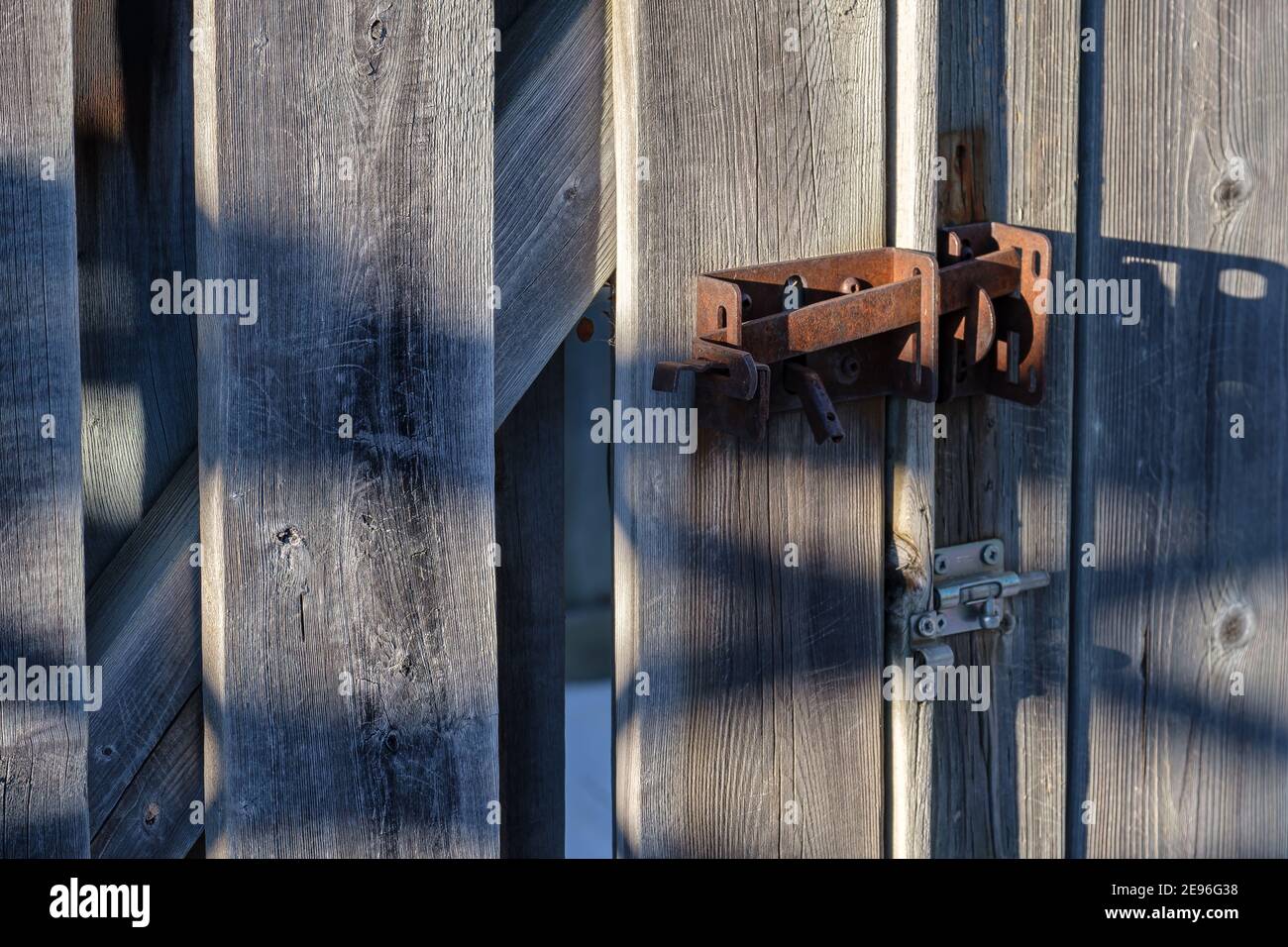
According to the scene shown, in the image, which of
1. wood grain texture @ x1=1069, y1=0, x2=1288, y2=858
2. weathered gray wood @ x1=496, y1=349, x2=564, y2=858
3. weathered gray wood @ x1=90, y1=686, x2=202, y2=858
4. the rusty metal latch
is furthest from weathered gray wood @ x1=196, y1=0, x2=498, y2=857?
wood grain texture @ x1=1069, y1=0, x2=1288, y2=858

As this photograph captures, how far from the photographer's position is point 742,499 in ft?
5.49

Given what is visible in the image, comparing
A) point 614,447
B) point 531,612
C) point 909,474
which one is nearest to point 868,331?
point 909,474

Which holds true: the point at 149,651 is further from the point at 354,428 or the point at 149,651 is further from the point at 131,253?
the point at 131,253

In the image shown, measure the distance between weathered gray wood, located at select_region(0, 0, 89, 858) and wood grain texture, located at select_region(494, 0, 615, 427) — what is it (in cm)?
50

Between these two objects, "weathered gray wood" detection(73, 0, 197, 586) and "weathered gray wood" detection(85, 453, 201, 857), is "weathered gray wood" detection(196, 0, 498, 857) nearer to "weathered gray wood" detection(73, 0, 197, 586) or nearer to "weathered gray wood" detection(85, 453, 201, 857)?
"weathered gray wood" detection(85, 453, 201, 857)

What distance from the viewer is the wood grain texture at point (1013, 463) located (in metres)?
1.84

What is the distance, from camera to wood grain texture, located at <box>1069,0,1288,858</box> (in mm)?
1975

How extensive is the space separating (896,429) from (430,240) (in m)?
0.71

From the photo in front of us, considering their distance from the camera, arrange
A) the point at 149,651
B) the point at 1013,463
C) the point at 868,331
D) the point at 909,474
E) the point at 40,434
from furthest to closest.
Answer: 1. the point at 1013,463
2. the point at 909,474
3. the point at 868,331
4. the point at 149,651
5. the point at 40,434

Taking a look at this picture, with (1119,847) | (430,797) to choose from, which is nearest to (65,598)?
(430,797)

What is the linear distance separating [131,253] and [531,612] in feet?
2.77

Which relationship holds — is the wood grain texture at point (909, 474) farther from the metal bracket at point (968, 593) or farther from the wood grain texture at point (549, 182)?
the wood grain texture at point (549, 182)
